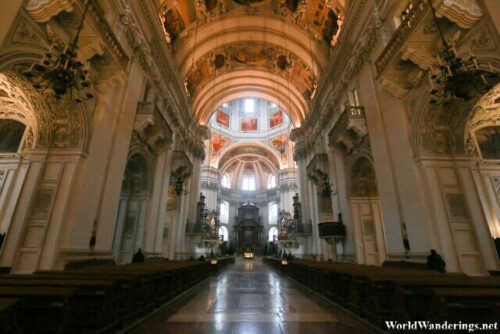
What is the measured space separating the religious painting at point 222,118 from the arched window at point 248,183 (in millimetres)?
9822

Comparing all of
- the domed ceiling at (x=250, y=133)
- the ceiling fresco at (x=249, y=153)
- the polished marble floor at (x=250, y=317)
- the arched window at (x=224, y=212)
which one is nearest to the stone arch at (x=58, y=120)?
the polished marble floor at (x=250, y=317)

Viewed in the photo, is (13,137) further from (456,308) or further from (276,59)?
(276,59)

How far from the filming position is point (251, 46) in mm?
15398

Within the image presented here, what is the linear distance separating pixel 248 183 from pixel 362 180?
89.2 ft

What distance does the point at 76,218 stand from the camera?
560 cm

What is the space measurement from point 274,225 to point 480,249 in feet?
94.3

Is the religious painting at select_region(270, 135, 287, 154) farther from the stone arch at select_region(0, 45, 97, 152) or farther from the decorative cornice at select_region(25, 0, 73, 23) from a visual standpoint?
the decorative cornice at select_region(25, 0, 73, 23)

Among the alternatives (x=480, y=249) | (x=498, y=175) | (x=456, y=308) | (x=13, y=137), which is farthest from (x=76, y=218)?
(x=498, y=175)

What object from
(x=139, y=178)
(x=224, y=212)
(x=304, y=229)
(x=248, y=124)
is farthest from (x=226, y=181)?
(x=139, y=178)

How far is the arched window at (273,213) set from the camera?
33688mm

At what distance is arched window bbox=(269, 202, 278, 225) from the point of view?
33.7m

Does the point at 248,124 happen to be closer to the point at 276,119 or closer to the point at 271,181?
the point at 276,119

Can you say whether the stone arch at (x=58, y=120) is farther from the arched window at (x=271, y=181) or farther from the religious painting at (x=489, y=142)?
the arched window at (x=271, y=181)

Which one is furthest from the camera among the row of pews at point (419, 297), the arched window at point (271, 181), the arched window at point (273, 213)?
the arched window at point (271, 181)
